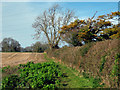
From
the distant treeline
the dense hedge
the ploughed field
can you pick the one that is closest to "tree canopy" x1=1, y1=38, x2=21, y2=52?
the distant treeline

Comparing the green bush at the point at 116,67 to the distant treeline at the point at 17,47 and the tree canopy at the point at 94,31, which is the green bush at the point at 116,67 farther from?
the distant treeline at the point at 17,47

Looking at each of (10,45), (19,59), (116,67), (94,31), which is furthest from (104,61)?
(10,45)

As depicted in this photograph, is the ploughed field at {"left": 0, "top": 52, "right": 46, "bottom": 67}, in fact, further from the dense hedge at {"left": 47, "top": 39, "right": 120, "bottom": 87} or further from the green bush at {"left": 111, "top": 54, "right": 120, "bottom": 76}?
the green bush at {"left": 111, "top": 54, "right": 120, "bottom": 76}

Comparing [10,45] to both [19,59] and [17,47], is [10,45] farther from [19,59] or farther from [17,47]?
[19,59]

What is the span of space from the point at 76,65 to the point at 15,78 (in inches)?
181

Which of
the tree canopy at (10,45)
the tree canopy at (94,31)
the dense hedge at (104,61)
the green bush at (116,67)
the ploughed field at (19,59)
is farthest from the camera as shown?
the tree canopy at (10,45)

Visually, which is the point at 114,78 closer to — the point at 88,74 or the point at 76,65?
the point at 88,74

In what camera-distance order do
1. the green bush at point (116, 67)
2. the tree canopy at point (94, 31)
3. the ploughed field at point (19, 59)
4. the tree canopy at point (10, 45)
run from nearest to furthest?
the green bush at point (116, 67) → the ploughed field at point (19, 59) → the tree canopy at point (94, 31) → the tree canopy at point (10, 45)

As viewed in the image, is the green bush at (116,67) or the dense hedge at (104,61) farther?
the dense hedge at (104,61)

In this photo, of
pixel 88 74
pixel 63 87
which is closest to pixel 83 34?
pixel 88 74

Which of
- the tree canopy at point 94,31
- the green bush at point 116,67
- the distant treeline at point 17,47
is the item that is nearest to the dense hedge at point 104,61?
the green bush at point 116,67

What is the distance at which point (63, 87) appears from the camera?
23.6ft

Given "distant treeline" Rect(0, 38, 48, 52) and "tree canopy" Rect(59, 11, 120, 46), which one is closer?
"tree canopy" Rect(59, 11, 120, 46)

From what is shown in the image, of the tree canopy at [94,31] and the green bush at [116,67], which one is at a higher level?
the tree canopy at [94,31]
